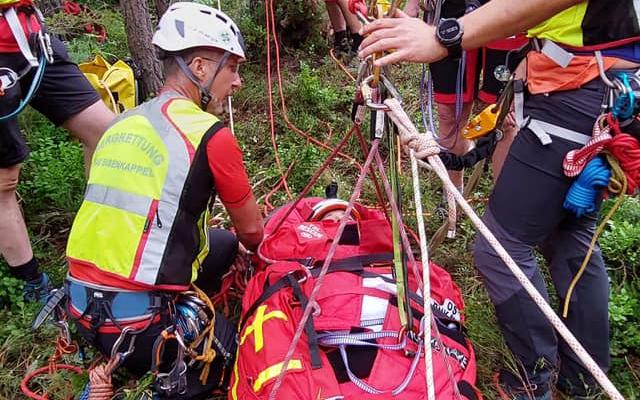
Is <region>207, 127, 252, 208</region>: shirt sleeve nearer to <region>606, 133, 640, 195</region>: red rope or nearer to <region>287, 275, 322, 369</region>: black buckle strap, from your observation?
<region>287, 275, 322, 369</region>: black buckle strap

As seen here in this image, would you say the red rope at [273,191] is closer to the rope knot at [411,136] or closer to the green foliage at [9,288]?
the green foliage at [9,288]

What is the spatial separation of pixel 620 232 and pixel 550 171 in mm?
1511

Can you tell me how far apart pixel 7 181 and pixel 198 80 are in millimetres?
1136

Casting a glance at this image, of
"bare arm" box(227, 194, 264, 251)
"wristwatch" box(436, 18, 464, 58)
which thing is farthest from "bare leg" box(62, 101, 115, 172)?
"wristwatch" box(436, 18, 464, 58)

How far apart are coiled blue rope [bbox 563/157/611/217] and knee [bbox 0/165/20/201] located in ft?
8.13

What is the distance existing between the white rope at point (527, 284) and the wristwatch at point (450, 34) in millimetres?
225

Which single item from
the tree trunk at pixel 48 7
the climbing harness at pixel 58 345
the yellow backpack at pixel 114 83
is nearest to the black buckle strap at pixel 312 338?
the climbing harness at pixel 58 345

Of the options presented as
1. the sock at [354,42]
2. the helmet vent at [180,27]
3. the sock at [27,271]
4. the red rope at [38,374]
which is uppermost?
the helmet vent at [180,27]

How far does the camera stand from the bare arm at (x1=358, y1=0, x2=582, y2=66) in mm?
1646

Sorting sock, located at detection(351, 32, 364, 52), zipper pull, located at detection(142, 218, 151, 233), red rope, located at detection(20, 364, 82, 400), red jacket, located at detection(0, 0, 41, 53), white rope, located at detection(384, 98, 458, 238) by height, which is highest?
red jacket, located at detection(0, 0, 41, 53)

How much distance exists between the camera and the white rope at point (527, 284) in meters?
1.22

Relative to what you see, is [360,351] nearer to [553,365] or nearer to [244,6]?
[553,365]

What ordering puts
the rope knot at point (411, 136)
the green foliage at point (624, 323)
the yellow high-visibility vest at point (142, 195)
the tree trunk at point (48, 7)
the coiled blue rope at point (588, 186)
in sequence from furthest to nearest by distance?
the tree trunk at point (48, 7)
the green foliage at point (624, 323)
the yellow high-visibility vest at point (142, 195)
the coiled blue rope at point (588, 186)
the rope knot at point (411, 136)

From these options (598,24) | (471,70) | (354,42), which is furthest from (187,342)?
(354,42)
